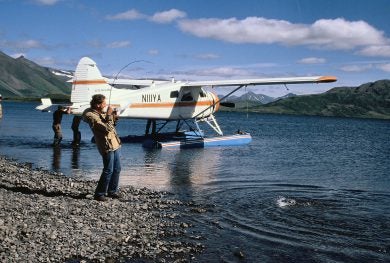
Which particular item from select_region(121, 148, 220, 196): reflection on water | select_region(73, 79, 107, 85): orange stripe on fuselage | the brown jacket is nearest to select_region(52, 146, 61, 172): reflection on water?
select_region(121, 148, 220, 196): reflection on water

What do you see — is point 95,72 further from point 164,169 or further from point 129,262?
point 129,262

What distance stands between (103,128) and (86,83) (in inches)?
595

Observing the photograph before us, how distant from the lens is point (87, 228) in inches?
286

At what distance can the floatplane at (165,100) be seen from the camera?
23.5 m

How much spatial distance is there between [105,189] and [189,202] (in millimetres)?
2186

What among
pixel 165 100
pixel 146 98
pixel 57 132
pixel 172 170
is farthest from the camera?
pixel 165 100

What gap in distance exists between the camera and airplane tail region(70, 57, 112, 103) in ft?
76.7

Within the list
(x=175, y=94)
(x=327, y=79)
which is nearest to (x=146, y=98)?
(x=175, y=94)

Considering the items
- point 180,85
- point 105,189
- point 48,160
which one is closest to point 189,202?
point 105,189

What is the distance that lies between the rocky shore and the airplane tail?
519 inches

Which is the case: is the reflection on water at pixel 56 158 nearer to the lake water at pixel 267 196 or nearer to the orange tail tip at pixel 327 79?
the lake water at pixel 267 196

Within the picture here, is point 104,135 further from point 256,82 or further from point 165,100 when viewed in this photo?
point 256,82

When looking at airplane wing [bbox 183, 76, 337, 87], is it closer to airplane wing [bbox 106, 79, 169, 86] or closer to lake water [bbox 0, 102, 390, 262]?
lake water [bbox 0, 102, 390, 262]

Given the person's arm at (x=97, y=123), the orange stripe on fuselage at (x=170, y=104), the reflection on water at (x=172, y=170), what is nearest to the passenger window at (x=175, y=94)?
the orange stripe on fuselage at (x=170, y=104)
